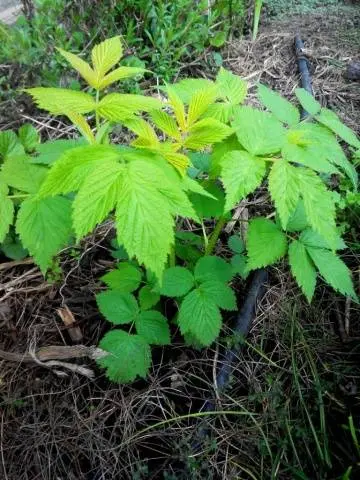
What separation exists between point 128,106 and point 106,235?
33.2 inches

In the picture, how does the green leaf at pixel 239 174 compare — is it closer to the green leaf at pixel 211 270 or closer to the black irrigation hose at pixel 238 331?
the green leaf at pixel 211 270

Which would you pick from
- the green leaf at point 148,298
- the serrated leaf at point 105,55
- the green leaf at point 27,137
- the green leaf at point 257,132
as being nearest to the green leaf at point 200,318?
the green leaf at point 148,298

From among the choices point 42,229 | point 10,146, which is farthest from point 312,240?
point 10,146

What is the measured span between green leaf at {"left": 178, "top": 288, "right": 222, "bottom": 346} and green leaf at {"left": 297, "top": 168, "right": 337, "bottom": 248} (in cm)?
44

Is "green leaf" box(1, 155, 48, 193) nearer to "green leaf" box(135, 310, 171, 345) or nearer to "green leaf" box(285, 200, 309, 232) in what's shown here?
"green leaf" box(135, 310, 171, 345)

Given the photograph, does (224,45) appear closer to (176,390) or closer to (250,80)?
(250,80)

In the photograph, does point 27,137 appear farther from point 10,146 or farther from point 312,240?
point 312,240

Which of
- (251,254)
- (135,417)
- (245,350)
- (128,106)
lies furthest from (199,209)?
(135,417)

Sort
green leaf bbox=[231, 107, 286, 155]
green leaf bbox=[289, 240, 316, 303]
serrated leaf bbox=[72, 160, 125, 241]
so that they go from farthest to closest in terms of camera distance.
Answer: green leaf bbox=[289, 240, 316, 303] < green leaf bbox=[231, 107, 286, 155] < serrated leaf bbox=[72, 160, 125, 241]

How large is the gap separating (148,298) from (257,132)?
665 millimetres

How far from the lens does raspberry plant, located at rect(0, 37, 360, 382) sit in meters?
0.83

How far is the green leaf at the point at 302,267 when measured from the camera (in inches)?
47.5

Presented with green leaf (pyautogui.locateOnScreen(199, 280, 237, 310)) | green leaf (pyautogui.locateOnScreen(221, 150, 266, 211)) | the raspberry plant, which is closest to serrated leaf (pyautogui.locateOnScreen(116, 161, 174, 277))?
the raspberry plant

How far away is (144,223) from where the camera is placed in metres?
0.81
